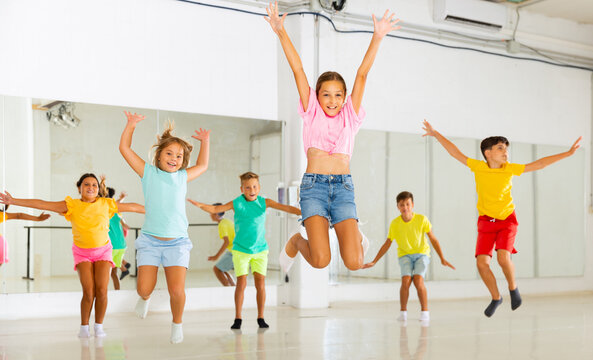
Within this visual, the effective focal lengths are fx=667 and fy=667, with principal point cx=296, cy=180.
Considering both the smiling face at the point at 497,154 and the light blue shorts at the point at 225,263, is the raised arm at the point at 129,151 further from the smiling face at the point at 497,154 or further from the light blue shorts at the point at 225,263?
the light blue shorts at the point at 225,263

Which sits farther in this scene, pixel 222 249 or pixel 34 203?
pixel 222 249

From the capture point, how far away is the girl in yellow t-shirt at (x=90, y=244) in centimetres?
541

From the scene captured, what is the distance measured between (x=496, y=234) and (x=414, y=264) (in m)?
1.40

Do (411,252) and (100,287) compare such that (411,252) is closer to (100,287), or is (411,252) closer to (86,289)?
(100,287)

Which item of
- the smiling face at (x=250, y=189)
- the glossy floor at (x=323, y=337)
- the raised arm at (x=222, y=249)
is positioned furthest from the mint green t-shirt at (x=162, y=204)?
the raised arm at (x=222, y=249)

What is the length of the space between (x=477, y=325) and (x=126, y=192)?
3.87 m

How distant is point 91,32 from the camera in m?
7.17

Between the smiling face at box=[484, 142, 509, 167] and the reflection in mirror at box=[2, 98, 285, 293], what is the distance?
3.09 m

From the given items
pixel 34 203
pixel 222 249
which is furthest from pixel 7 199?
pixel 222 249

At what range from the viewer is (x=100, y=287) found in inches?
215

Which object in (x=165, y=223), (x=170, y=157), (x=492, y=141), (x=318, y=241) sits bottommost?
(x=318, y=241)

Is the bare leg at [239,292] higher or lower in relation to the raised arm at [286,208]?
lower

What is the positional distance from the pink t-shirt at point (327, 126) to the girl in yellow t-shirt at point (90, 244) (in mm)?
1847

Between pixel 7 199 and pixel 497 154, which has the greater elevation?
pixel 497 154
